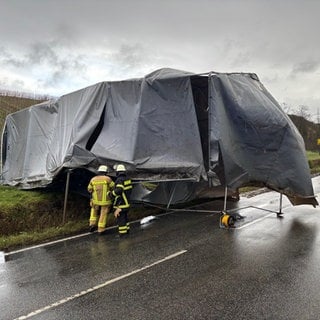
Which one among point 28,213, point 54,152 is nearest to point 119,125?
point 54,152

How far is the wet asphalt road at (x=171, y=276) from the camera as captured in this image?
13.6 ft

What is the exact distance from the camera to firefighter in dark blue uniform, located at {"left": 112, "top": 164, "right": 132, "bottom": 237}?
25.9ft

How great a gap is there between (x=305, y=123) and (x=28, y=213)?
43.8 m

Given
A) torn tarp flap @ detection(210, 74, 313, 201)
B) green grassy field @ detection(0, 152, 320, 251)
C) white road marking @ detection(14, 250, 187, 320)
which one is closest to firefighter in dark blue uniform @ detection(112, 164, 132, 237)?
green grassy field @ detection(0, 152, 320, 251)

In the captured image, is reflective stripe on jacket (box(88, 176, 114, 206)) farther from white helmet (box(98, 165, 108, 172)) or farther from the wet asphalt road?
the wet asphalt road

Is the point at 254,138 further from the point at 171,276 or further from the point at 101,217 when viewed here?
the point at 171,276

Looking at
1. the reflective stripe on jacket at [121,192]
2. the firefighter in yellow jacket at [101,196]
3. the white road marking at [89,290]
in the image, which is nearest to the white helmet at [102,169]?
the firefighter in yellow jacket at [101,196]

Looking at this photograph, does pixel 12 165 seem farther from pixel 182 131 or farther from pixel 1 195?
pixel 182 131

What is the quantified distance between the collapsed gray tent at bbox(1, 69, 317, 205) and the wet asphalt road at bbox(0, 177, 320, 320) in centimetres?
137

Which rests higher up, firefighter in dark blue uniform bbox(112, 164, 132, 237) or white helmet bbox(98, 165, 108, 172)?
white helmet bbox(98, 165, 108, 172)

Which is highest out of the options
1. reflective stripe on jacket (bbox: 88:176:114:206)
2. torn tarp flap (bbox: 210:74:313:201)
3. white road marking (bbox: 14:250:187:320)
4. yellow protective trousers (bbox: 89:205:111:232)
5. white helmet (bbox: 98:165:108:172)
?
torn tarp flap (bbox: 210:74:313:201)

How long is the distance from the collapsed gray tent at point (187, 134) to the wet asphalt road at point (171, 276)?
4.49ft

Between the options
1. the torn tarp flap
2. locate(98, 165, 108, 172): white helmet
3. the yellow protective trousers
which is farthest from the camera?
locate(98, 165, 108, 172): white helmet

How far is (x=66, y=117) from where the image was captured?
9.87 meters
